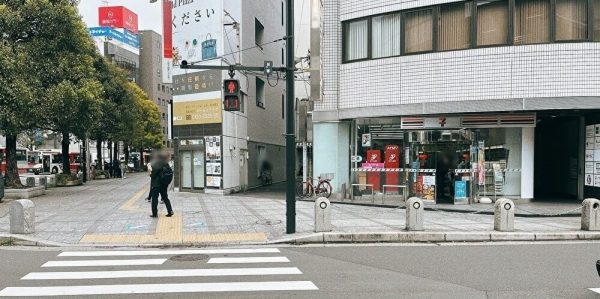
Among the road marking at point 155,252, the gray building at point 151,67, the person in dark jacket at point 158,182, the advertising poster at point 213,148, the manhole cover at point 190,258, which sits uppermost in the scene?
the gray building at point 151,67

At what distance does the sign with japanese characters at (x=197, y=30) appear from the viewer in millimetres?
20328


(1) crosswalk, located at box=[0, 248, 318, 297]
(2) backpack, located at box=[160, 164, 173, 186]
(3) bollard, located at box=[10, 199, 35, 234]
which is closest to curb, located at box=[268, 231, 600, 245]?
(1) crosswalk, located at box=[0, 248, 318, 297]

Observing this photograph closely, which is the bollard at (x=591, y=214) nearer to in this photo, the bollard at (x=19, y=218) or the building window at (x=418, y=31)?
the building window at (x=418, y=31)

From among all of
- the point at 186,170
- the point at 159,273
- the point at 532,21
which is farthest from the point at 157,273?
the point at 186,170

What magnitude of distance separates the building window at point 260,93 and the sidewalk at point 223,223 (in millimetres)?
11428

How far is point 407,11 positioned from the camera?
15422 millimetres

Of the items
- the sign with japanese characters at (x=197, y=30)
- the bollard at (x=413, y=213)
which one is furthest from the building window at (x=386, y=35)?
the sign with japanese characters at (x=197, y=30)

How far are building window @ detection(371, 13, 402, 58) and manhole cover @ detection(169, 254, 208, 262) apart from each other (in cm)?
1048

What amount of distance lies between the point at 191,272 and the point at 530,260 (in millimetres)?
5954

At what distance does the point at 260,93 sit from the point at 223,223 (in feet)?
52.3

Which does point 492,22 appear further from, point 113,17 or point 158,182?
point 113,17

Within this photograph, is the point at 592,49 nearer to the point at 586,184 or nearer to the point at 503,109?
the point at 503,109

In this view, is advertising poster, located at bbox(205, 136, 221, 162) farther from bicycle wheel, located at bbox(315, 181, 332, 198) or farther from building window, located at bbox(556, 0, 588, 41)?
building window, located at bbox(556, 0, 588, 41)

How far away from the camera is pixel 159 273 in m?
7.13
